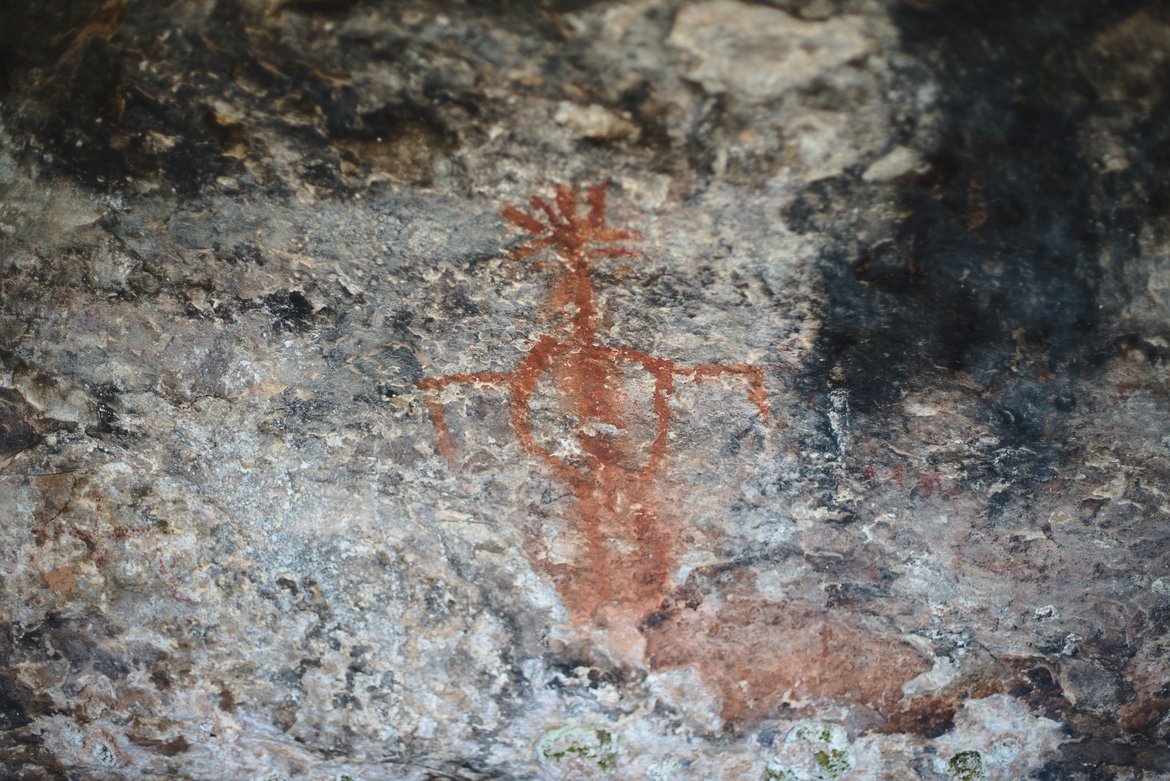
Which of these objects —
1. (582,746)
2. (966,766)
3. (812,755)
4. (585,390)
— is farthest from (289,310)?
(966,766)

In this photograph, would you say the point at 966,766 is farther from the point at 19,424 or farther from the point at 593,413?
the point at 19,424

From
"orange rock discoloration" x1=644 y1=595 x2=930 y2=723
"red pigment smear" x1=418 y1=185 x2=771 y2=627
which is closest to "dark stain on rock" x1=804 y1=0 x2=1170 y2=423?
"red pigment smear" x1=418 y1=185 x2=771 y2=627

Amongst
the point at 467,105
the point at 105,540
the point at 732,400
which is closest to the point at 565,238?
the point at 467,105

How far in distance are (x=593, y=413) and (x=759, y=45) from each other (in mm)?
725

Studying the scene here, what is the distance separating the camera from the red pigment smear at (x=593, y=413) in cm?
129

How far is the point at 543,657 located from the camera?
5.84 feet

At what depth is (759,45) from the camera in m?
1.03

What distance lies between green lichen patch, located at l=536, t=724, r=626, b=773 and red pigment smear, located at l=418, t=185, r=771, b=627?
0.87 ft

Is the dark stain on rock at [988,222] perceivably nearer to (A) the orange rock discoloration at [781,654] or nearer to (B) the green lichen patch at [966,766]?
(A) the orange rock discoloration at [781,654]

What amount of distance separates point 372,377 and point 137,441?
495 mm

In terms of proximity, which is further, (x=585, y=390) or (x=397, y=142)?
(x=585, y=390)

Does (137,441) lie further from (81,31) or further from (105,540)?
(81,31)

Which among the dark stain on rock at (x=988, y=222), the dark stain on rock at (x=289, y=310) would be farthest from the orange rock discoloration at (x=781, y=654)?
the dark stain on rock at (x=289, y=310)

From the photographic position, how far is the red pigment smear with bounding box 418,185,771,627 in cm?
129
